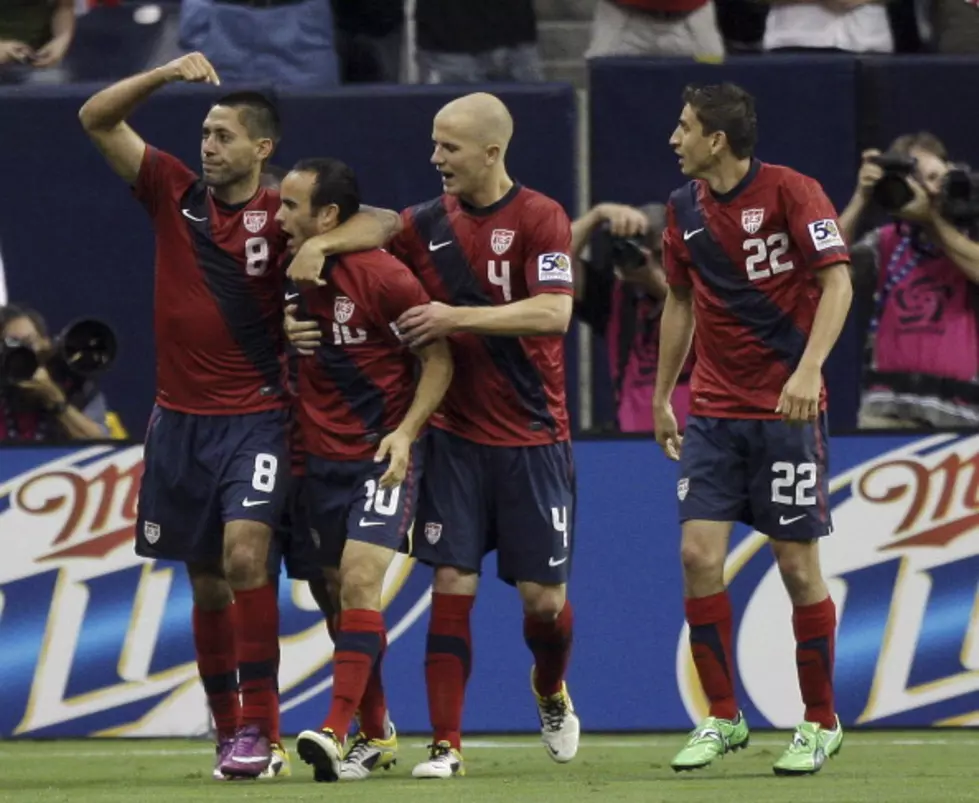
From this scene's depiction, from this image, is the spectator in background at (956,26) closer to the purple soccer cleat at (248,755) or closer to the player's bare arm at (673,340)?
the player's bare arm at (673,340)

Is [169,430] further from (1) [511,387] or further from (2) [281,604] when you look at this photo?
(2) [281,604]

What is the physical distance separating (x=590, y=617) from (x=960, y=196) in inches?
86.0

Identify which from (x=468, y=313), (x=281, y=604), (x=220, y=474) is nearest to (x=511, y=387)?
(x=468, y=313)

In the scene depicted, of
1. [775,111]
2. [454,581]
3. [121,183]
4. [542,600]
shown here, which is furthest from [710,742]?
[121,183]

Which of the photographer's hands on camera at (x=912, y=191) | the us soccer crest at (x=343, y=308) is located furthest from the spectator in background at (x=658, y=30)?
the us soccer crest at (x=343, y=308)

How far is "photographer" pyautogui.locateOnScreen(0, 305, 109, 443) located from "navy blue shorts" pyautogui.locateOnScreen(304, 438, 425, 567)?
227 centimetres

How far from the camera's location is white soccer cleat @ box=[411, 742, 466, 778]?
778cm

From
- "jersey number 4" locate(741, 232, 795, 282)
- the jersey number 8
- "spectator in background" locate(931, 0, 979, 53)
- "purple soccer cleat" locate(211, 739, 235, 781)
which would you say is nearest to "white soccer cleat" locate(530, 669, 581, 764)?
"purple soccer cleat" locate(211, 739, 235, 781)

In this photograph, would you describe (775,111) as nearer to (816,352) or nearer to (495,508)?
(495,508)

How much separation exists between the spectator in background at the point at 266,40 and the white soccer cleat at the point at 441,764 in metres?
4.19

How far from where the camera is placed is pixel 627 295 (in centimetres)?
1017

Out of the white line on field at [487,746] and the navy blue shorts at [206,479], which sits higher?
the navy blue shorts at [206,479]

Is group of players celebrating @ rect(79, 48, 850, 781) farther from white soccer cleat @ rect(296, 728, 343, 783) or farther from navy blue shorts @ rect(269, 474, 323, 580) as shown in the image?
white soccer cleat @ rect(296, 728, 343, 783)

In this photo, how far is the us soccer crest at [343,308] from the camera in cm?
786
